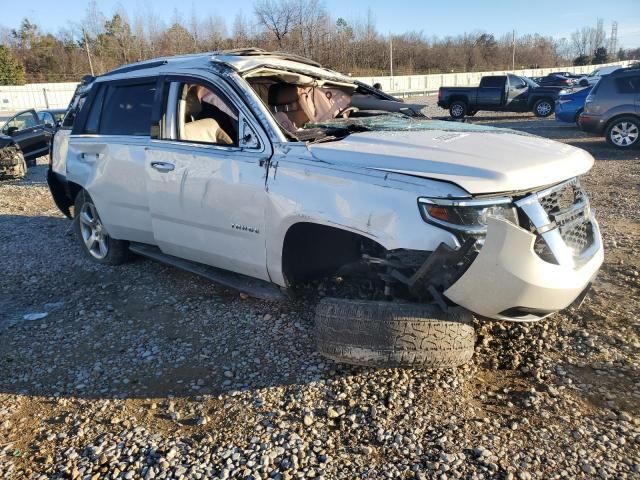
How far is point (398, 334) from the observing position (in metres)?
2.92

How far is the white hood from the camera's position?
109 inches

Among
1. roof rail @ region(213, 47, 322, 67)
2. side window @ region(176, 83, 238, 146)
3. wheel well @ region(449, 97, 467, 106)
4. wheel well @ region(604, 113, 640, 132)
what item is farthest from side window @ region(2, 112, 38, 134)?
wheel well @ region(449, 97, 467, 106)

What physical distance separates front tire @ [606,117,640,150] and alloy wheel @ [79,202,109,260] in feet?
37.3

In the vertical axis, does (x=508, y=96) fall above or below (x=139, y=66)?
below

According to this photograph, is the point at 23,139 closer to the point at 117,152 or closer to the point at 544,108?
the point at 117,152

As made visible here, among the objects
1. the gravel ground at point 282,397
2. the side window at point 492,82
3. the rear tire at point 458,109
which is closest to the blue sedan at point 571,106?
the side window at point 492,82

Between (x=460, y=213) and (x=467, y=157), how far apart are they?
1.37 feet

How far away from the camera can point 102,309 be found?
14.6 ft

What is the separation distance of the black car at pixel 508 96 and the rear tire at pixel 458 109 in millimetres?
46

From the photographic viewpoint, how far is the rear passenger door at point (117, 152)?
14.8 ft

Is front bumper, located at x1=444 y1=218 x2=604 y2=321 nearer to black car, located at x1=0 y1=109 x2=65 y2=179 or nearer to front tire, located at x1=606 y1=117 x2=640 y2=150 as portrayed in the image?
front tire, located at x1=606 y1=117 x2=640 y2=150

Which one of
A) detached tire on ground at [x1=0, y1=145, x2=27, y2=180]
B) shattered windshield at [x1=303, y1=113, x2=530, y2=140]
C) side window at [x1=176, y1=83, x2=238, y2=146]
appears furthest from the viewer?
detached tire on ground at [x1=0, y1=145, x2=27, y2=180]

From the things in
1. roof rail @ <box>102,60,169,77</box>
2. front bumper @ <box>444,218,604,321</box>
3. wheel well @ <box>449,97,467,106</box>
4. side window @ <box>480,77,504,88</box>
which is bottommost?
front bumper @ <box>444,218,604,321</box>

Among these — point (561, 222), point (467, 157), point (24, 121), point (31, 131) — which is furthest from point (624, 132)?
point (24, 121)
